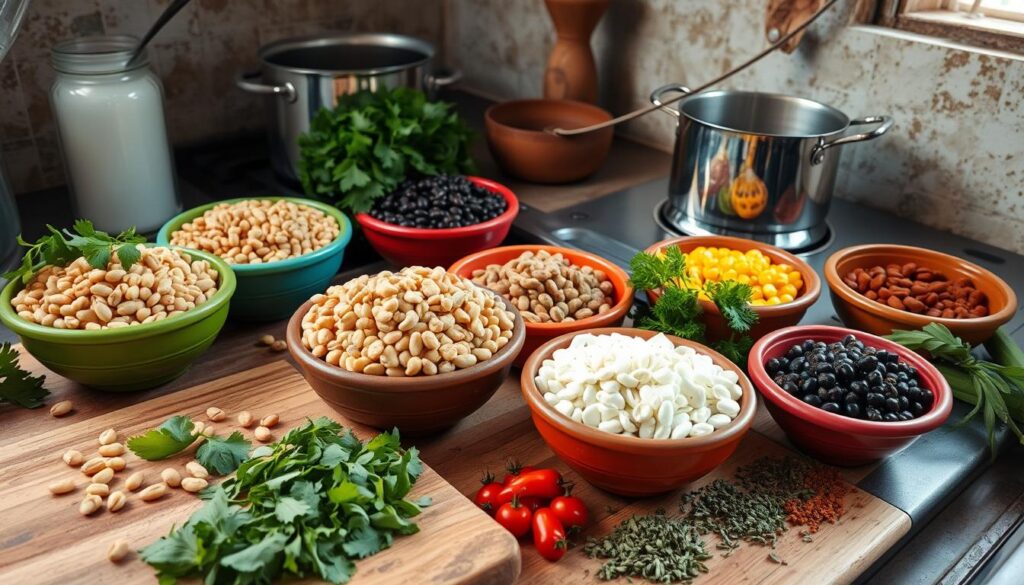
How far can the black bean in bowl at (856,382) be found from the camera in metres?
1.07

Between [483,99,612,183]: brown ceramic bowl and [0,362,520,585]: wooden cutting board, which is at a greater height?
[483,99,612,183]: brown ceramic bowl

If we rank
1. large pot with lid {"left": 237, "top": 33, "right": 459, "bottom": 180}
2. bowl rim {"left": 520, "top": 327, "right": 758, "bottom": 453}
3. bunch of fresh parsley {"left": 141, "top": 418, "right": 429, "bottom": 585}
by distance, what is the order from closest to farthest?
bunch of fresh parsley {"left": 141, "top": 418, "right": 429, "bottom": 585}
bowl rim {"left": 520, "top": 327, "right": 758, "bottom": 453}
large pot with lid {"left": 237, "top": 33, "right": 459, "bottom": 180}

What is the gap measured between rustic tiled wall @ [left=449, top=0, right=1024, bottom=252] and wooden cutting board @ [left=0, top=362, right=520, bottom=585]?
1179 millimetres

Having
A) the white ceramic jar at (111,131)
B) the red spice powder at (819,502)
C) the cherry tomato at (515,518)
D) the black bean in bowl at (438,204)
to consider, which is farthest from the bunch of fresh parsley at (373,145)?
the red spice powder at (819,502)

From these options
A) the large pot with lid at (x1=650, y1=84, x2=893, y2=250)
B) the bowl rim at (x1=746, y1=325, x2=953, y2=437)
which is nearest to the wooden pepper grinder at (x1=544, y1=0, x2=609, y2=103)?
the large pot with lid at (x1=650, y1=84, x2=893, y2=250)

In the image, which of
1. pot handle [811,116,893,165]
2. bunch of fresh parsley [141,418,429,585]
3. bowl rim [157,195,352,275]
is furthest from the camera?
pot handle [811,116,893,165]

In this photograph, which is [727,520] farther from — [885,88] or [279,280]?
[885,88]

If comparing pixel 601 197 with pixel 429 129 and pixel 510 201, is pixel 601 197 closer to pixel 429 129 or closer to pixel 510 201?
pixel 510 201

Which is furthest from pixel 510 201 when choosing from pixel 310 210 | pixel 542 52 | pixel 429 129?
pixel 542 52

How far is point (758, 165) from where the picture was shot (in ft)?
4.91

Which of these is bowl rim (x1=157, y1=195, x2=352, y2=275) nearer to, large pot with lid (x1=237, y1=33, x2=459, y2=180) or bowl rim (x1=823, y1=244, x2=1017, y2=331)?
large pot with lid (x1=237, y1=33, x2=459, y2=180)

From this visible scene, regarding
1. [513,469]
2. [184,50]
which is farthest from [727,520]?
[184,50]

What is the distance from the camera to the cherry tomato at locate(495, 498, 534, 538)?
1.00 m

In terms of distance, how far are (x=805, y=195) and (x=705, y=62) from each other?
1.75 ft
